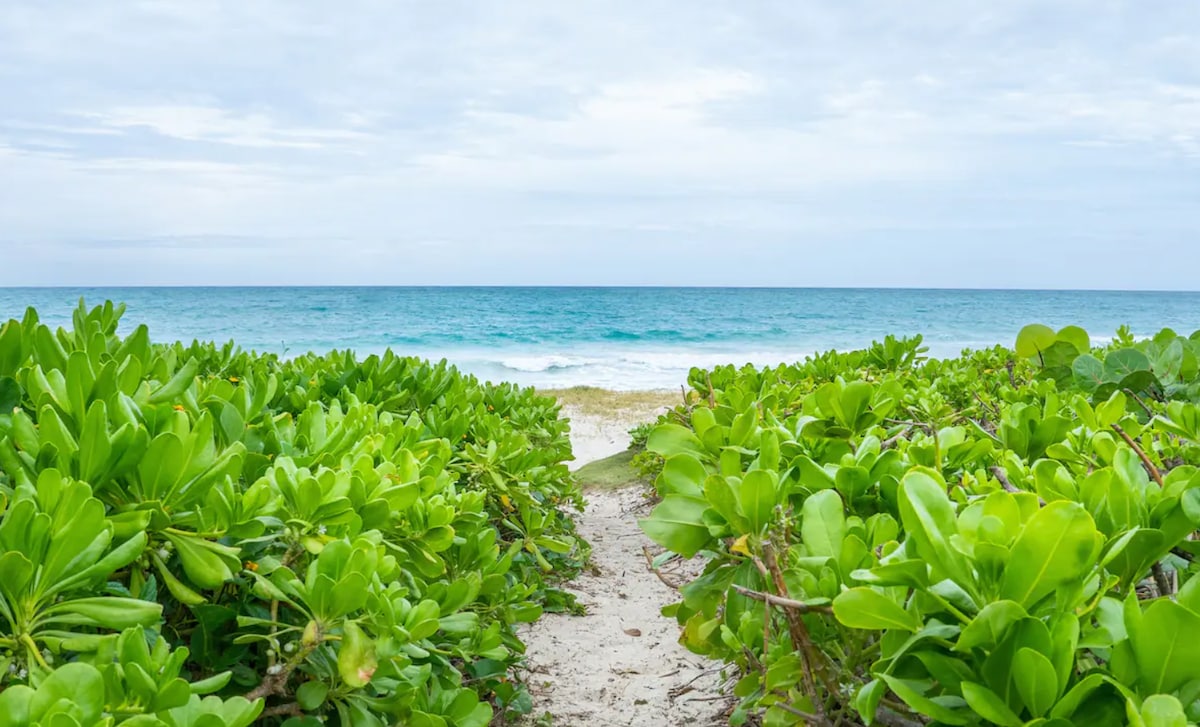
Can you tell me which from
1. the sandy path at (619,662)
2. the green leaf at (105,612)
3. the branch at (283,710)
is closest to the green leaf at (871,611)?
the green leaf at (105,612)

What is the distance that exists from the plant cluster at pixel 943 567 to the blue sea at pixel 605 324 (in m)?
19.9

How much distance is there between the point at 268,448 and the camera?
1675 mm

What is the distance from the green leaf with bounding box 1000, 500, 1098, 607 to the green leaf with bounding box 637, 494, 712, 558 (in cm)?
51

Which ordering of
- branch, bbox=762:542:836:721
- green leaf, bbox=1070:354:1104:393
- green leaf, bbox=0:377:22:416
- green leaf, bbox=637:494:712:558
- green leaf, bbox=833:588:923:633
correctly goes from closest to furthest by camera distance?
green leaf, bbox=833:588:923:633 → branch, bbox=762:542:836:721 → green leaf, bbox=637:494:712:558 → green leaf, bbox=0:377:22:416 → green leaf, bbox=1070:354:1104:393

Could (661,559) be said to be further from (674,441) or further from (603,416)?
(603,416)

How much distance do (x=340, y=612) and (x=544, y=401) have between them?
12.8 ft

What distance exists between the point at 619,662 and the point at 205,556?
7.85 feet

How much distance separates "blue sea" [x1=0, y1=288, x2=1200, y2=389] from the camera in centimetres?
2939

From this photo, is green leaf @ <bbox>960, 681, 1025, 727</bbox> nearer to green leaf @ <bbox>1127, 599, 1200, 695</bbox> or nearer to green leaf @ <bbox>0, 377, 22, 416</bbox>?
green leaf @ <bbox>1127, 599, 1200, 695</bbox>

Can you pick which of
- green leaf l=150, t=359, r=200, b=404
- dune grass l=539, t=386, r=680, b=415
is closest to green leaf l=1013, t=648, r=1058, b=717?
green leaf l=150, t=359, r=200, b=404

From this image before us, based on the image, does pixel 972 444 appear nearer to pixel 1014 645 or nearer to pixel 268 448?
pixel 1014 645

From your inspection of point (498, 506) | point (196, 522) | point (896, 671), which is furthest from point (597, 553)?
point (896, 671)

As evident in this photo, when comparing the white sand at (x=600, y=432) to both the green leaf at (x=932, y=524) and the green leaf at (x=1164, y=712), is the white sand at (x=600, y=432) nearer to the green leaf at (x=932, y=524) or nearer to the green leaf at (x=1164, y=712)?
the green leaf at (x=932, y=524)

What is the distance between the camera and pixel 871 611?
31.1 inches
